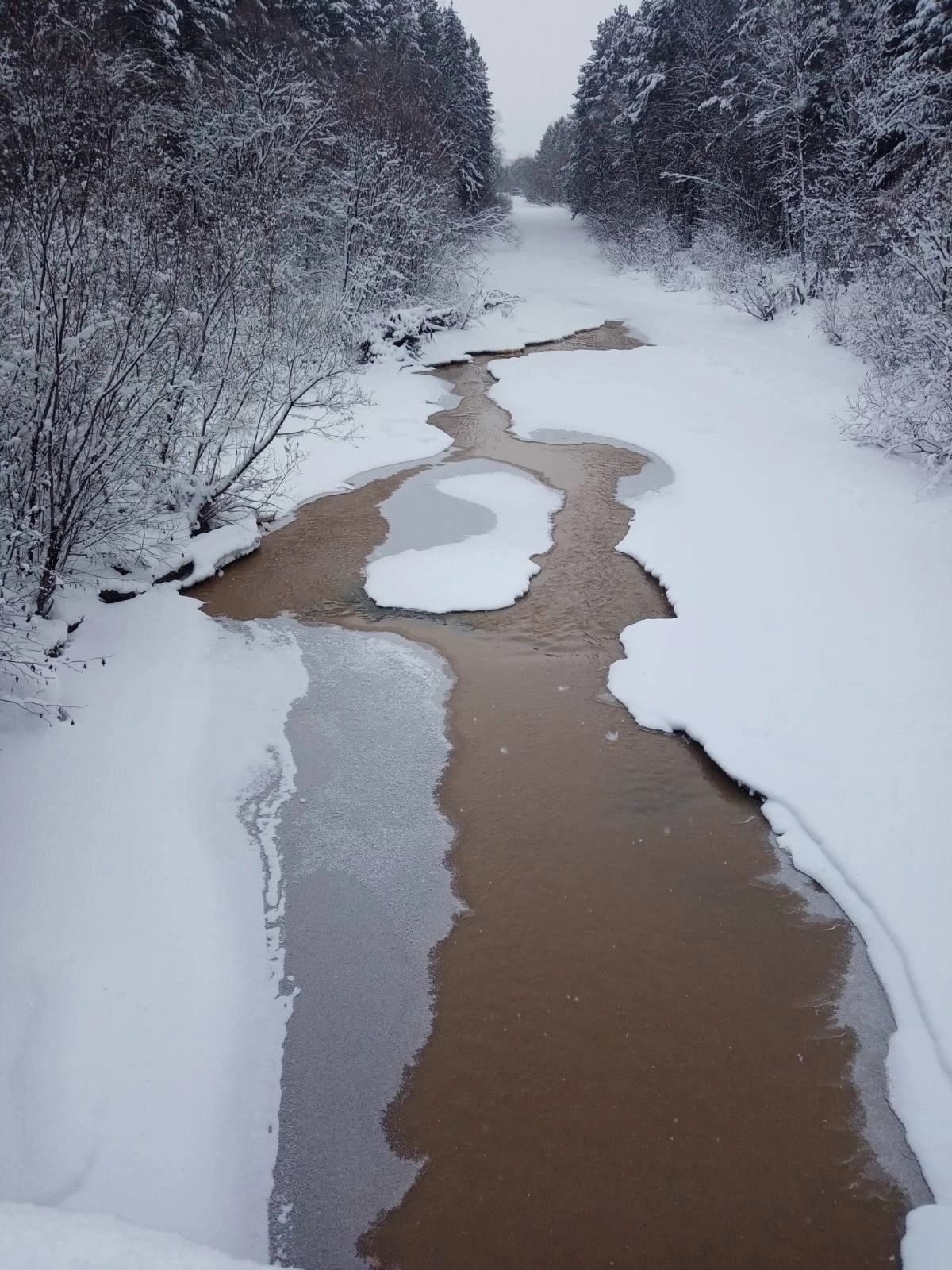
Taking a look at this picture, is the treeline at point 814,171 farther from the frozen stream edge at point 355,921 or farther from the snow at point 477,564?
the frozen stream edge at point 355,921

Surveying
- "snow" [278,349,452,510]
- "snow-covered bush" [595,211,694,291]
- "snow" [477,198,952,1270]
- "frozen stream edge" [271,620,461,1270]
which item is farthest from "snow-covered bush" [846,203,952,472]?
"snow-covered bush" [595,211,694,291]

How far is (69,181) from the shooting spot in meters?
7.70

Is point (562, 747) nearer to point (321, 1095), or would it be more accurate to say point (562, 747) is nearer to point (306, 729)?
point (306, 729)

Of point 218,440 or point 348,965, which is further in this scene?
point 218,440

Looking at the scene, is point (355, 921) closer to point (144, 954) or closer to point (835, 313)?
point (144, 954)

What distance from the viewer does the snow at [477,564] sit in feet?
26.2

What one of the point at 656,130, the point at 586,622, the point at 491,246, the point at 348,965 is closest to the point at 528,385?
the point at 586,622

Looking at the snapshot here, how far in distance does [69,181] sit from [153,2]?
13.2 meters

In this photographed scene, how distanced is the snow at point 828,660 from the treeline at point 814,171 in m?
1.24

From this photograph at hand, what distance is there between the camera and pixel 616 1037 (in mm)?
3816

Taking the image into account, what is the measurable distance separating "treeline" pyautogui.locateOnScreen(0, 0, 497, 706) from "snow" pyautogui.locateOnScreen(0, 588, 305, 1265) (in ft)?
3.32

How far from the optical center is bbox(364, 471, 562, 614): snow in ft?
26.2

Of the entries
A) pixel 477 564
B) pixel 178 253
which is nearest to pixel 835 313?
pixel 477 564

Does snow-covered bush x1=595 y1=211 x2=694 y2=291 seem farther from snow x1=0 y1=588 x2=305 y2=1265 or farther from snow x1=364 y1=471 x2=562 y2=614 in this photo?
snow x1=0 y1=588 x2=305 y2=1265
